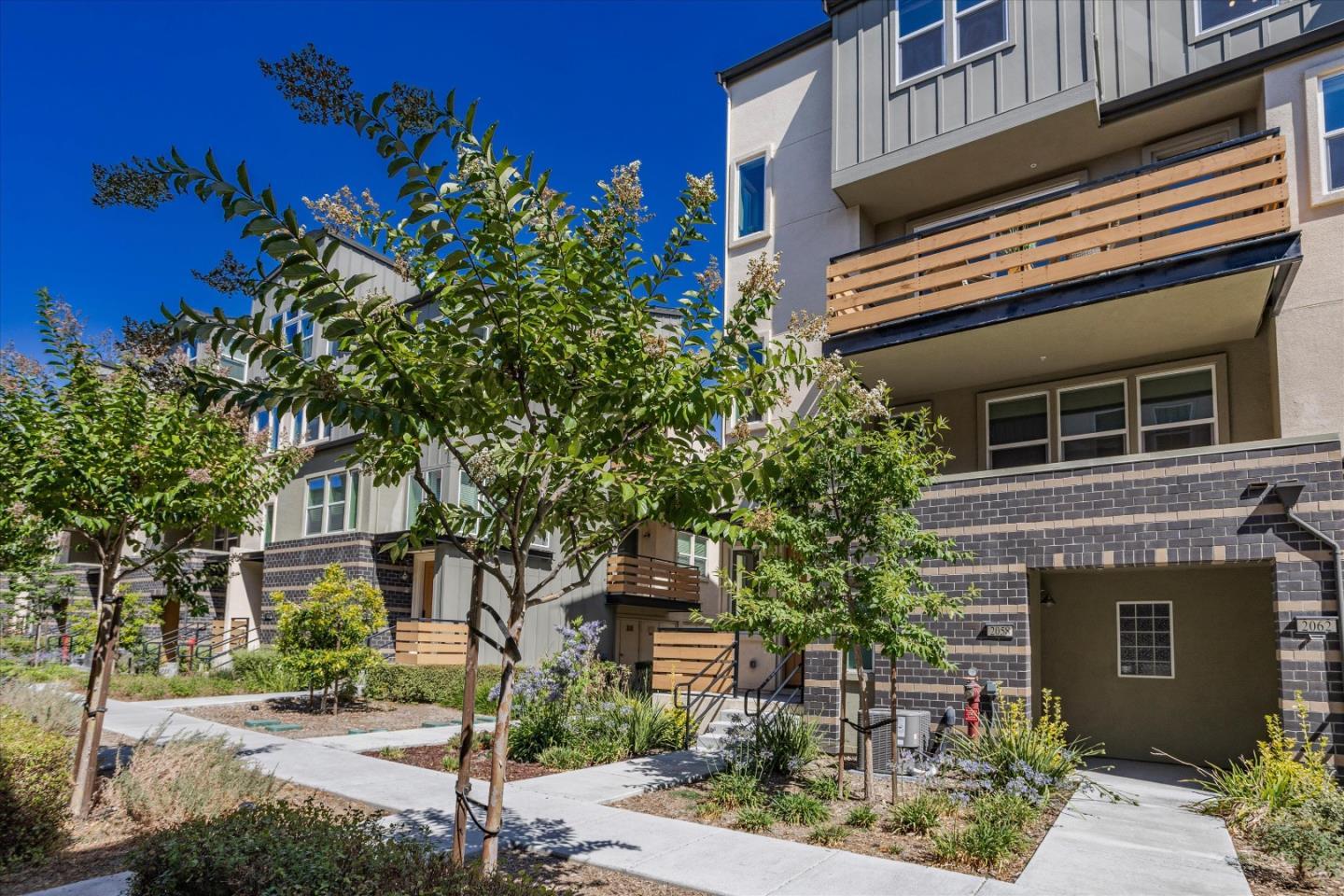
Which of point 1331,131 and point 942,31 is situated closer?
point 1331,131

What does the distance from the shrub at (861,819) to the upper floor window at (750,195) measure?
11.1 meters

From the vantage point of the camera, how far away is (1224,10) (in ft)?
41.6

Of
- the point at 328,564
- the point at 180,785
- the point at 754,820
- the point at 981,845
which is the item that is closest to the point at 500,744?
the point at 754,820

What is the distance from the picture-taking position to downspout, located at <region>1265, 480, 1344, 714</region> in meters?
9.55

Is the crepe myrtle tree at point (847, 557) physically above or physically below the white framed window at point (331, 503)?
below

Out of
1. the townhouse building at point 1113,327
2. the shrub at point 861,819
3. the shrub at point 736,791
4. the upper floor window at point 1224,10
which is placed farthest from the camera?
the upper floor window at point 1224,10

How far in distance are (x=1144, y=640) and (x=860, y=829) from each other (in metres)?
6.96

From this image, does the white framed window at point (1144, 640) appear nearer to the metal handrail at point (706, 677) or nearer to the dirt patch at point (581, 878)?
the metal handrail at point (706, 677)

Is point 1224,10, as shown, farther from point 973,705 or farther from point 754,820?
point 754,820

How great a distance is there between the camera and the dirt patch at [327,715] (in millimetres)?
15508

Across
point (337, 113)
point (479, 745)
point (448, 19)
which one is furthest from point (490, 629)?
point (337, 113)

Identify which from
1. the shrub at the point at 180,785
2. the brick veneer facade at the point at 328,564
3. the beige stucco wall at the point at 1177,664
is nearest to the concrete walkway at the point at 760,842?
the shrub at the point at 180,785

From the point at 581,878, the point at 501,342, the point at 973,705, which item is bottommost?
the point at 581,878

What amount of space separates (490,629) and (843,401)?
16.8m
